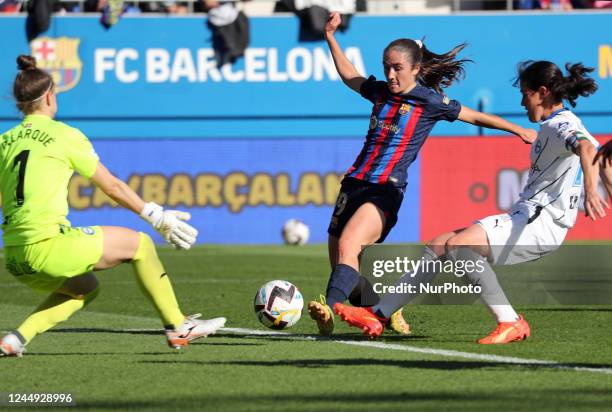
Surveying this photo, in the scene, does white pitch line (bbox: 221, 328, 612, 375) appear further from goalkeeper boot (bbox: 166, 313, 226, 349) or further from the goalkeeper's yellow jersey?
the goalkeeper's yellow jersey

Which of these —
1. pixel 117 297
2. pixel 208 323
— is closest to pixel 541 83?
pixel 208 323

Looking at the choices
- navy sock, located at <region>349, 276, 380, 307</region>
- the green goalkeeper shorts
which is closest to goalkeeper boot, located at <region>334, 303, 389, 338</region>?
navy sock, located at <region>349, 276, 380, 307</region>

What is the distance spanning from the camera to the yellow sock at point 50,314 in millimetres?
7516

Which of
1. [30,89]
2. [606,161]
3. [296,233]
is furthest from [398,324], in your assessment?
[296,233]

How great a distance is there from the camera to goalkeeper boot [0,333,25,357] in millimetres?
7387

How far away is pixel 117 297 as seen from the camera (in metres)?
12.7

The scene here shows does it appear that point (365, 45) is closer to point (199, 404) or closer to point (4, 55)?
point (4, 55)

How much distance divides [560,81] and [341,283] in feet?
6.56

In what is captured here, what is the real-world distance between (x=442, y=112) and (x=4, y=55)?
17.8 m

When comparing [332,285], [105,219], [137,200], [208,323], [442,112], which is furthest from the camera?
[105,219]

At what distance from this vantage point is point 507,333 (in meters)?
8.14

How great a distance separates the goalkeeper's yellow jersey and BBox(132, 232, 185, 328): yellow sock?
50 cm

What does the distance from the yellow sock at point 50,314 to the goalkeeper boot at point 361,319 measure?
5.13 feet

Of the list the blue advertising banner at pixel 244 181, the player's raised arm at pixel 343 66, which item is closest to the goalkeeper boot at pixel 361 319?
the player's raised arm at pixel 343 66
